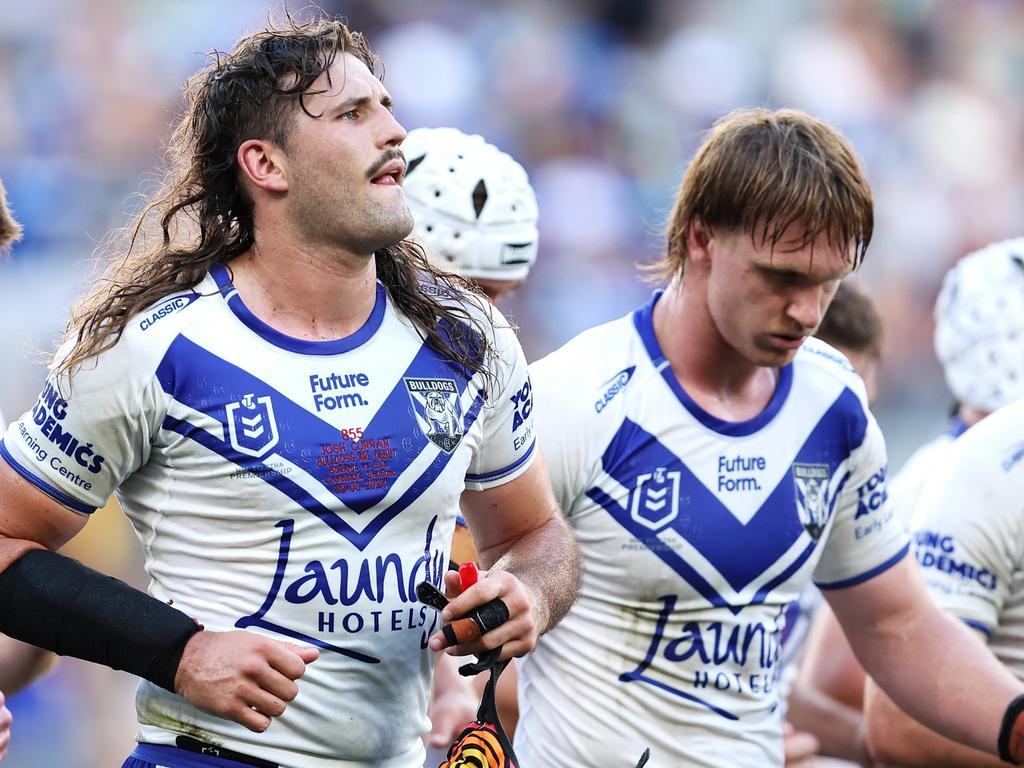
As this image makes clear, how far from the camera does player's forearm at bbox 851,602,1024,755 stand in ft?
13.9

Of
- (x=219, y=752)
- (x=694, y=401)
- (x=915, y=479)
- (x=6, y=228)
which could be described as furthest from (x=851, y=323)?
(x=219, y=752)

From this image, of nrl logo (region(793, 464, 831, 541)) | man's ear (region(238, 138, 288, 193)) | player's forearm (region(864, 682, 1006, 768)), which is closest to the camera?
man's ear (region(238, 138, 288, 193))

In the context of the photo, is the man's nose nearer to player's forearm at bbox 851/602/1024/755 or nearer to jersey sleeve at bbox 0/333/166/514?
player's forearm at bbox 851/602/1024/755

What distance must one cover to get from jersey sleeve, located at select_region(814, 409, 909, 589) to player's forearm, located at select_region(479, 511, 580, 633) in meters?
1.01

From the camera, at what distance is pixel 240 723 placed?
3002 millimetres

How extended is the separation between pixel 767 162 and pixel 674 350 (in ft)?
1.89

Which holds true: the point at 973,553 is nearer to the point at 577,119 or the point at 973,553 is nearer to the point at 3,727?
the point at 3,727

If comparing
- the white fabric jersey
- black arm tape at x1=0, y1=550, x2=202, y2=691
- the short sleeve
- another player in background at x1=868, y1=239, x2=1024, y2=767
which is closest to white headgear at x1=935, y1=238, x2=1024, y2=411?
the white fabric jersey

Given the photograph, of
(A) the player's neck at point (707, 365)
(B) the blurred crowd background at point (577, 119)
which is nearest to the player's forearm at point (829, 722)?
(A) the player's neck at point (707, 365)

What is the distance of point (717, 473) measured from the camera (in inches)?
162

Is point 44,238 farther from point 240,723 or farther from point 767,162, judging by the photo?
point 240,723

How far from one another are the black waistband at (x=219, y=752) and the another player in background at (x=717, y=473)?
3.84 ft

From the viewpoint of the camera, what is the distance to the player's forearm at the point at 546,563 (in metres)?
3.42

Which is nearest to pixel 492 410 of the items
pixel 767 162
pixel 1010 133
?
pixel 767 162
